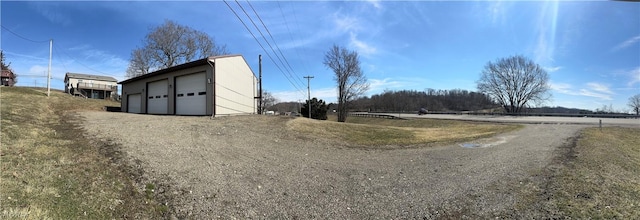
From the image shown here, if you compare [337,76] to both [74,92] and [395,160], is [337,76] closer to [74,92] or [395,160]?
[395,160]

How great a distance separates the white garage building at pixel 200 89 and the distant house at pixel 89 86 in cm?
3299

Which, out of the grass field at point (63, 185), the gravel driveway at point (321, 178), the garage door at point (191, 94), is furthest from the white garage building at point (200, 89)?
the grass field at point (63, 185)

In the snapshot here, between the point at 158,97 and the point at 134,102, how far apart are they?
649 cm

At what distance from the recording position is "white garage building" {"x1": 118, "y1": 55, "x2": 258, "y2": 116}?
20.1 m

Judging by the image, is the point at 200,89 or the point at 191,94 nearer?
the point at 200,89

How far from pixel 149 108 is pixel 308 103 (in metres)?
20.3

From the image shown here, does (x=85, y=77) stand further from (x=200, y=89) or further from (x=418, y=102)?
(x=418, y=102)

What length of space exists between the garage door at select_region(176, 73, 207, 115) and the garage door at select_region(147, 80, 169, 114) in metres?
1.84

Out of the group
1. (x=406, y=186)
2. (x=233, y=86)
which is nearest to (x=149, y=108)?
(x=233, y=86)

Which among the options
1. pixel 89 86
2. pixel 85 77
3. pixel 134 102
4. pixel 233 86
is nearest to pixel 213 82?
pixel 233 86

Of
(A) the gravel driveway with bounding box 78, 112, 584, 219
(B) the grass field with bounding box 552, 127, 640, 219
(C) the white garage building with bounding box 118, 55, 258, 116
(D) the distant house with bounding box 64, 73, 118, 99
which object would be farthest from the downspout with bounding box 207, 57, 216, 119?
(D) the distant house with bounding box 64, 73, 118, 99

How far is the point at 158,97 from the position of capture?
25.0m

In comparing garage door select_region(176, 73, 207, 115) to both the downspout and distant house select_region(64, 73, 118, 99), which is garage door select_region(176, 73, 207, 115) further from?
distant house select_region(64, 73, 118, 99)

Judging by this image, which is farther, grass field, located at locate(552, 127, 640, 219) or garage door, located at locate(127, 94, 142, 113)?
garage door, located at locate(127, 94, 142, 113)
